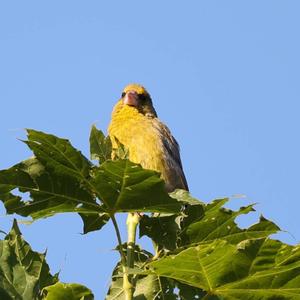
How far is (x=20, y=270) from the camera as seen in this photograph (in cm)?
283

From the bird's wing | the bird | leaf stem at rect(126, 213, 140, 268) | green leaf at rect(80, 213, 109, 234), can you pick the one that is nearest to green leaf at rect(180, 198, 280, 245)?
leaf stem at rect(126, 213, 140, 268)

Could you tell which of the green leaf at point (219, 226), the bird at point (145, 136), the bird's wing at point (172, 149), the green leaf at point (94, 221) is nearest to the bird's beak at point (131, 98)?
the bird at point (145, 136)

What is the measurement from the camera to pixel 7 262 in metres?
2.79

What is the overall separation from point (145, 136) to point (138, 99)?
2.73ft

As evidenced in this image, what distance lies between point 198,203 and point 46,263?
650mm

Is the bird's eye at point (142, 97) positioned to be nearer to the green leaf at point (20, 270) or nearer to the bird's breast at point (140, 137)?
the bird's breast at point (140, 137)

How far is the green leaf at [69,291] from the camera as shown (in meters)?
2.56

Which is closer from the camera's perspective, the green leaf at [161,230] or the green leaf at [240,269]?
the green leaf at [240,269]

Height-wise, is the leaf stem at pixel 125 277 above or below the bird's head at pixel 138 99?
below

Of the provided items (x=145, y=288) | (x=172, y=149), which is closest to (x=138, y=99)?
(x=172, y=149)

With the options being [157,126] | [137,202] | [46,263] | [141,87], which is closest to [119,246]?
[137,202]

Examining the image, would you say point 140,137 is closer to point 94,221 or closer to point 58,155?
point 94,221

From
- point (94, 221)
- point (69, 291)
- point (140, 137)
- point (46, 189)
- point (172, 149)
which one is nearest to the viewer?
point (69, 291)

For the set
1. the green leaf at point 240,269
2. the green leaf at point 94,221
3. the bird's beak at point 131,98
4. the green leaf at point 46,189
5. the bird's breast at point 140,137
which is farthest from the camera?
the bird's beak at point 131,98
